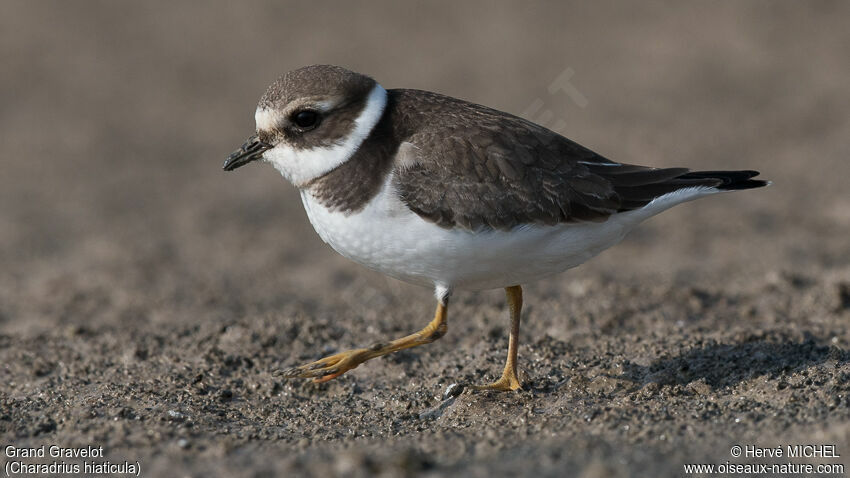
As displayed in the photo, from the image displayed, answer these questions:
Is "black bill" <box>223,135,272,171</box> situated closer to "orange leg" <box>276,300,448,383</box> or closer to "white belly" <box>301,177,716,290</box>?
"white belly" <box>301,177,716,290</box>

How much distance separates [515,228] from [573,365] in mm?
1474

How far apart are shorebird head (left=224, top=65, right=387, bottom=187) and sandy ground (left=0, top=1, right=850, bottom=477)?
172 cm

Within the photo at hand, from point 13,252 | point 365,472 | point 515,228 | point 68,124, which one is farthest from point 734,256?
point 68,124

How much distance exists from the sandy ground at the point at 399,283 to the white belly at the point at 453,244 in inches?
35.1

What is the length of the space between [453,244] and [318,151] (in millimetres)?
1074

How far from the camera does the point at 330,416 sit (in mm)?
6406

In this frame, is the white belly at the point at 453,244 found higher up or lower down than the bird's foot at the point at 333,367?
higher up

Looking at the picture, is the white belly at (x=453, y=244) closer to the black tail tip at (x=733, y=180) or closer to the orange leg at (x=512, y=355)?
the black tail tip at (x=733, y=180)

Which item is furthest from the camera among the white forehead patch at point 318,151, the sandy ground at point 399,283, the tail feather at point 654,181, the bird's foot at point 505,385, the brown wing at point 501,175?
the bird's foot at point 505,385

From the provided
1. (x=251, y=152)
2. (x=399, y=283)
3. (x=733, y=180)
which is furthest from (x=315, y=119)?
(x=399, y=283)

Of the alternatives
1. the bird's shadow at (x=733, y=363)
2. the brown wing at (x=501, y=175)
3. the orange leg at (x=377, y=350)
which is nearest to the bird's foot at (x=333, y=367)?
the orange leg at (x=377, y=350)

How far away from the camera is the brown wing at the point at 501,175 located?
5.83 m

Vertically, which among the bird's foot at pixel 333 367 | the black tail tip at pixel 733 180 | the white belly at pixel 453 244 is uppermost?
the black tail tip at pixel 733 180

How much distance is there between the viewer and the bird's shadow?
251 inches
